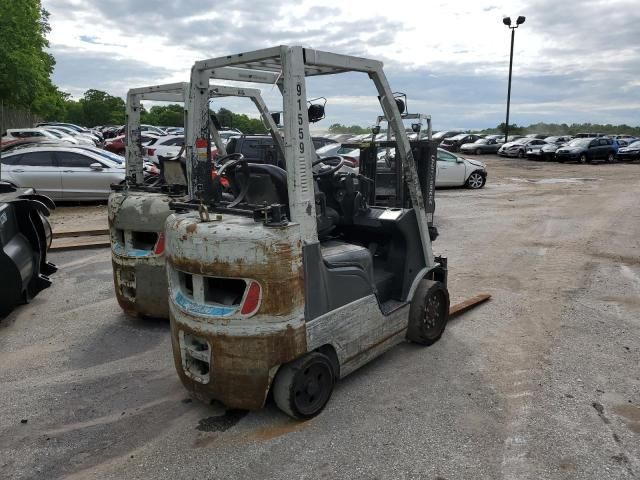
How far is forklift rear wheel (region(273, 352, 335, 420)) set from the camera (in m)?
3.52

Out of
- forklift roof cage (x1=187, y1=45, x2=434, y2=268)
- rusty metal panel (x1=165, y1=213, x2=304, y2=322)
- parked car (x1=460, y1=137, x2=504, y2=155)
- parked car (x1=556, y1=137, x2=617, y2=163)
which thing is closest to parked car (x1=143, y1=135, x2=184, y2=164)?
forklift roof cage (x1=187, y1=45, x2=434, y2=268)

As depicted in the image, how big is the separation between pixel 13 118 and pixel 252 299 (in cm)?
3944

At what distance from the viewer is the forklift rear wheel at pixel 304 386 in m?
3.52

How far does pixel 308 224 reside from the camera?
339 cm

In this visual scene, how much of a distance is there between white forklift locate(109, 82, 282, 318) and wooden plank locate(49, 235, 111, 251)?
11.4 feet

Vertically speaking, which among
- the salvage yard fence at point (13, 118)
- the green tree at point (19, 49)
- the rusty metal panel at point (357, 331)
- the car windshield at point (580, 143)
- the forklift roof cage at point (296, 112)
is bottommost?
the rusty metal panel at point (357, 331)

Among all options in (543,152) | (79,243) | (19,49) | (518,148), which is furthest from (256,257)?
(518,148)

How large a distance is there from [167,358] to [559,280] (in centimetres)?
493

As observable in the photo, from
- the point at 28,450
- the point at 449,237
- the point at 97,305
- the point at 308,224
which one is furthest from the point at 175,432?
the point at 449,237

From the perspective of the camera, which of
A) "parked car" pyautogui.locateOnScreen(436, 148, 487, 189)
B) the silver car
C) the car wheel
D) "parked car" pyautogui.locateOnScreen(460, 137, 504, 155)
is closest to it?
the silver car

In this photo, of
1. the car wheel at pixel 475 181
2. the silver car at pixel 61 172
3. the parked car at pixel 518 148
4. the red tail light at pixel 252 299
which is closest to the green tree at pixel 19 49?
the silver car at pixel 61 172

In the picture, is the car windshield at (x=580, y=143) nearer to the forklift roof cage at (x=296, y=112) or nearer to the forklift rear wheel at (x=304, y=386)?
the forklift roof cage at (x=296, y=112)

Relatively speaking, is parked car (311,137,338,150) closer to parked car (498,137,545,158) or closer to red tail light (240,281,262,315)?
red tail light (240,281,262,315)

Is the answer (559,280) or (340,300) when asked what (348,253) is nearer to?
(340,300)
